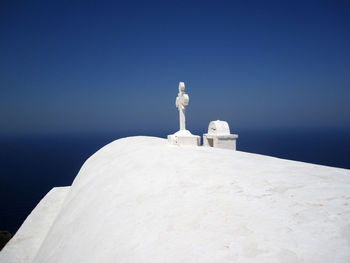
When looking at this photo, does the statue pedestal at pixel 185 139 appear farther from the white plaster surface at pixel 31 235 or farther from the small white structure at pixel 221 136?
the white plaster surface at pixel 31 235

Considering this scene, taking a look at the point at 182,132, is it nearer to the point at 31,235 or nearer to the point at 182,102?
the point at 182,102

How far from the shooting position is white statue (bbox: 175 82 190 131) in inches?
306

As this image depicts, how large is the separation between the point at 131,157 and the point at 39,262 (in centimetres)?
305

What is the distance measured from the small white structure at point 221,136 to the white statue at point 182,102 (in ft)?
6.43

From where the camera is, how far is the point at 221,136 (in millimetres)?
9367

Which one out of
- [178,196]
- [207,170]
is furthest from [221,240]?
[207,170]

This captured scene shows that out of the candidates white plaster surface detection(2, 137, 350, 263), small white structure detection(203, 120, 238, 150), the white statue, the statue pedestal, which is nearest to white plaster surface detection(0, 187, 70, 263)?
white plaster surface detection(2, 137, 350, 263)

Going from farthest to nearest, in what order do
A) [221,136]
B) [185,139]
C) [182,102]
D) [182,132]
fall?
[221,136] → [182,102] → [182,132] → [185,139]

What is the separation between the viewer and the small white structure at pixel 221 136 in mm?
9422

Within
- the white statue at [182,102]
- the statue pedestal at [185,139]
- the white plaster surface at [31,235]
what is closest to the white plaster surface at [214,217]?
the white plaster surface at [31,235]

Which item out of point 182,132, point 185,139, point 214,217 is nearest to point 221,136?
point 182,132

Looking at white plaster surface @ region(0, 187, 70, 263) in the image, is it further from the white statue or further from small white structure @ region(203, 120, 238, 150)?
small white structure @ region(203, 120, 238, 150)

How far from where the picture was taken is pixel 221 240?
2482mm

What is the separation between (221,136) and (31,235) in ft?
22.3
